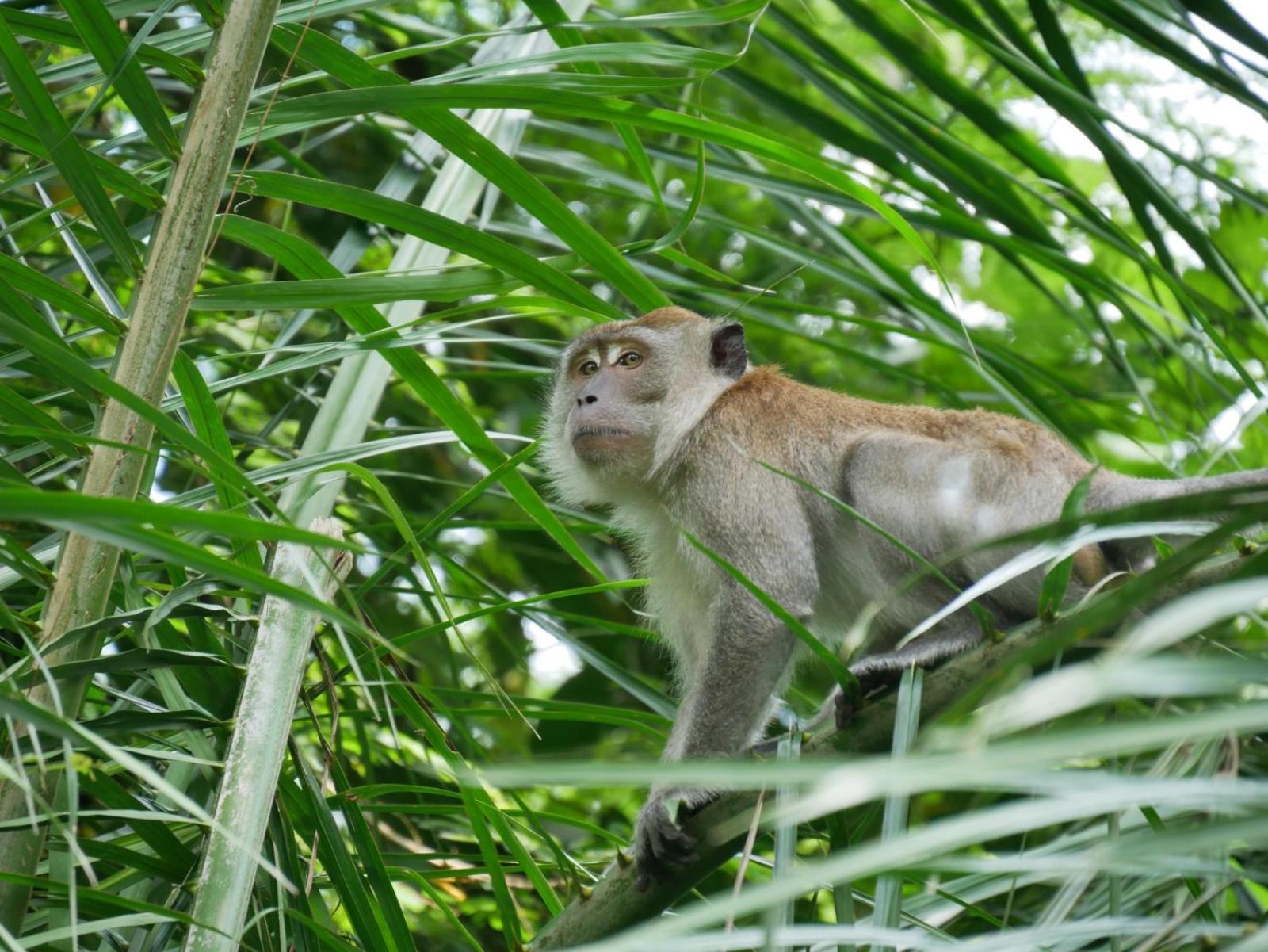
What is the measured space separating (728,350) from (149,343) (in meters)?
3.41

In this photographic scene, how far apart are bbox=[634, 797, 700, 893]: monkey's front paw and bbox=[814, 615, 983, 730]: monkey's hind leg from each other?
0.59m

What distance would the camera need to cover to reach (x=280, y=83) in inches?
107

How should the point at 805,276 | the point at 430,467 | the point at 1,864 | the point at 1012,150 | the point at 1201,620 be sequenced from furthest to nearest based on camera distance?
the point at 805,276 < the point at 430,467 < the point at 1012,150 < the point at 1,864 < the point at 1201,620

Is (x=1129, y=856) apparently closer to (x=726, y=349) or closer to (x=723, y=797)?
(x=723, y=797)

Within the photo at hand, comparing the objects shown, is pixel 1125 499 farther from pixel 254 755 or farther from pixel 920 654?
pixel 254 755

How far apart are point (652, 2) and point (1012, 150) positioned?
A: 6.15 metres

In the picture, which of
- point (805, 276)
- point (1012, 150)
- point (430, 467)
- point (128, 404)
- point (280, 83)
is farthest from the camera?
point (805, 276)

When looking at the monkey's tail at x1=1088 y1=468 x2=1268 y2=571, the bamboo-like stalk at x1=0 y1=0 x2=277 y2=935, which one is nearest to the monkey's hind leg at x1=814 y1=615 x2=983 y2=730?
the monkey's tail at x1=1088 y1=468 x2=1268 y2=571

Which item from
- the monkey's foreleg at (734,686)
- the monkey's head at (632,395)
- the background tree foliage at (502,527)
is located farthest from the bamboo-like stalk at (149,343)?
the monkey's head at (632,395)

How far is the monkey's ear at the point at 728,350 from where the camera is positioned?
563 centimetres

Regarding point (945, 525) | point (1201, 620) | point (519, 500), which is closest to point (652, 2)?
point (945, 525)

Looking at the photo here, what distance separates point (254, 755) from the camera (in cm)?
262

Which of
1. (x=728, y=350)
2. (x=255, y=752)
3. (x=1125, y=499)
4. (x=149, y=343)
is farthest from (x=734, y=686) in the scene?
(x=149, y=343)

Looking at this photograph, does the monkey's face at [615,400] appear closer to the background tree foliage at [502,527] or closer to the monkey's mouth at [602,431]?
the monkey's mouth at [602,431]
